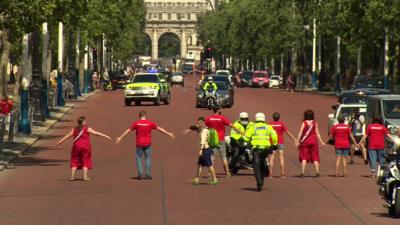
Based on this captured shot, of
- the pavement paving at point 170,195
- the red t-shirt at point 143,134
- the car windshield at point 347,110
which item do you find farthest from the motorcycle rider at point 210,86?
the red t-shirt at point 143,134

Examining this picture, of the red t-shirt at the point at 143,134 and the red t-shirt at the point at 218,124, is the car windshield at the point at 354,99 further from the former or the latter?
the red t-shirt at the point at 143,134

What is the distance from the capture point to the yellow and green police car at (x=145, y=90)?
6078 cm

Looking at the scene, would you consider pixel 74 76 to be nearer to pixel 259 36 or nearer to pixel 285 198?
pixel 285 198

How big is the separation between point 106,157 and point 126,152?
1786 millimetres

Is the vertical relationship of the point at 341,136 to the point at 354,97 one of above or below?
below

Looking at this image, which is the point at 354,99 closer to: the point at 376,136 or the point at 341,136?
the point at 341,136

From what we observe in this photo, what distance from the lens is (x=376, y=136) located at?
26.0 metres

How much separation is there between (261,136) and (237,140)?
275 cm

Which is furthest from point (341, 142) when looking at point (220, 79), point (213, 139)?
point (220, 79)

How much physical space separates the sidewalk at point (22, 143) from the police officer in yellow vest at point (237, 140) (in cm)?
530

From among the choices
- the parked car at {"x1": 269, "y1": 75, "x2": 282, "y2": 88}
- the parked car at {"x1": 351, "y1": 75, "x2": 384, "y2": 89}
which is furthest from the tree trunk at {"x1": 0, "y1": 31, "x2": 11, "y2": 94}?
the parked car at {"x1": 269, "y1": 75, "x2": 282, "y2": 88}

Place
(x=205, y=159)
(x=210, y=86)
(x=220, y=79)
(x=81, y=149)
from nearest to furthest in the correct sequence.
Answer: (x=205, y=159)
(x=81, y=149)
(x=210, y=86)
(x=220, y=79)

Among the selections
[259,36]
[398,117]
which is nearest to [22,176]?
[398,117]

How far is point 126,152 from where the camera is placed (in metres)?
33.6
